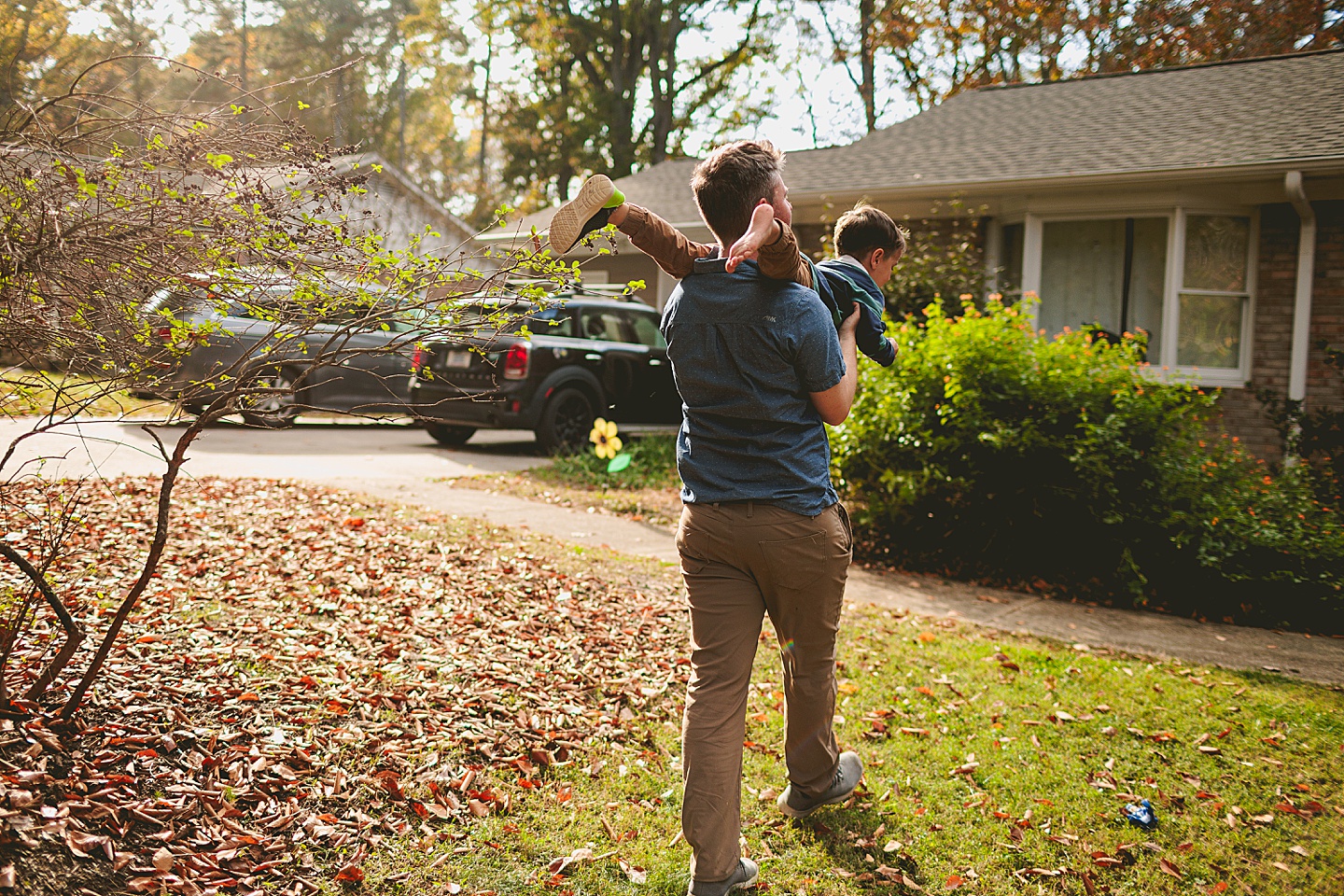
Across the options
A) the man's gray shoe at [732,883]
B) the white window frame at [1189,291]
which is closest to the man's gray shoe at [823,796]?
the man's gray shoe at [732,883]

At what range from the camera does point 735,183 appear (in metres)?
2.55

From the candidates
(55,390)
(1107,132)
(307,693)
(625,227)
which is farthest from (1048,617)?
(1107,132)

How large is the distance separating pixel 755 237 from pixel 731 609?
1010 millimetres

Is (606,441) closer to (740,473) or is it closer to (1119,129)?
(1119,129)

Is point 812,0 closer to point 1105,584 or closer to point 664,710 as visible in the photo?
point 1105,584

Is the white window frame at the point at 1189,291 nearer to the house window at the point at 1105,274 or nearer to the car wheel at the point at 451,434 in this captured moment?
the house window at the point at 1105,274

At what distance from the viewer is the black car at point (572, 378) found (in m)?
11.0

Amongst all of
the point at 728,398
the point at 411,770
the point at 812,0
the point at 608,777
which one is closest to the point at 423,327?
the point at 728,398

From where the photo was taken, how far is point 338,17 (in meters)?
43.0

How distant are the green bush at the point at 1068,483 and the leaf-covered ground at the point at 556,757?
146 cm

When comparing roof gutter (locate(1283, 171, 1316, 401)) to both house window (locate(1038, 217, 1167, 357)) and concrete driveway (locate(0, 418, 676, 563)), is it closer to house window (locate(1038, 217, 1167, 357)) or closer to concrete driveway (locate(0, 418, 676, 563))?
house window (locate(1038, 217, 1167, 357))

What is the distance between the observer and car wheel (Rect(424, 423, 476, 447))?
13.0 m

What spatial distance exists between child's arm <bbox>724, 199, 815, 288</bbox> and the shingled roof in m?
9.69

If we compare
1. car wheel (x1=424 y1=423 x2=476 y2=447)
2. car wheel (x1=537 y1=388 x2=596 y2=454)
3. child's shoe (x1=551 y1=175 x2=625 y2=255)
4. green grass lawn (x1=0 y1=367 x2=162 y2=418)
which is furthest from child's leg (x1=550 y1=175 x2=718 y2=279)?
car wheel (x1=424 y1=423 x2=476 y2=447)
